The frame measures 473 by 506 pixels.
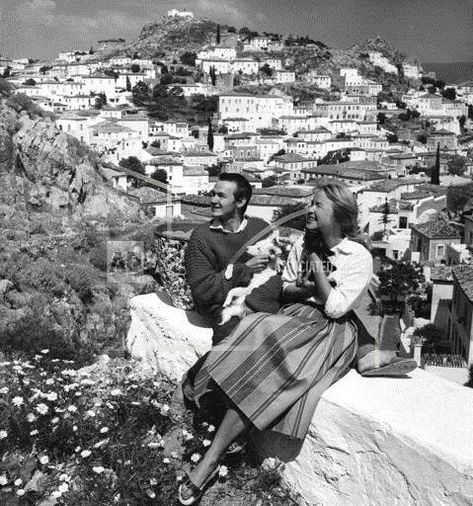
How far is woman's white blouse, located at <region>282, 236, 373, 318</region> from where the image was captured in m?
2.58

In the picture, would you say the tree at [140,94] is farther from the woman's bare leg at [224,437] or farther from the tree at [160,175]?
the woman's bare leg at [224,437]

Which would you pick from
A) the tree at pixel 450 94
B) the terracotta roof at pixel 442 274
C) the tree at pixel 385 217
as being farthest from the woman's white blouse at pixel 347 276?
the tree at pixel 450 94

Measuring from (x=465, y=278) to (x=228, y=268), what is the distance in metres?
13.1

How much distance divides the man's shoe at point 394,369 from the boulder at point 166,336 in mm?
883

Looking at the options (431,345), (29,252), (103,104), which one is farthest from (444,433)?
(103,104)

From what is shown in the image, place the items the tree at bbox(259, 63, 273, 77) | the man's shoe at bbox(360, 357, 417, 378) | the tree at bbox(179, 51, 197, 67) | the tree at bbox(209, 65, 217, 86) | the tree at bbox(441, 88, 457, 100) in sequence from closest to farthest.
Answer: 1. the man's shoe at bbox(360, 357, 417, 378)
2. the tree at bbox(209, 65, 217, 86)
3. the tree at bbox(259, 63, 273, 77)
4. the tree at bbox(179, 51, 197, 67)
5. the tree at bbox(441, 88, 457, 100)

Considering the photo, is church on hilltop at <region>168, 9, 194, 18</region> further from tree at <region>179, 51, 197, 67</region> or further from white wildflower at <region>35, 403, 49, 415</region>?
white wildflower at <region>35, 403, 49, 415</region>

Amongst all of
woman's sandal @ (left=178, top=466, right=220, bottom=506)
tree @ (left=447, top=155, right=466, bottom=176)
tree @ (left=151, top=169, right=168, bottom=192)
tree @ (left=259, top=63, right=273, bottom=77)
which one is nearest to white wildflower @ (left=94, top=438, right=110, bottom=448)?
woman's sandal @ (left=178, top=466, right=220, bottom=506)

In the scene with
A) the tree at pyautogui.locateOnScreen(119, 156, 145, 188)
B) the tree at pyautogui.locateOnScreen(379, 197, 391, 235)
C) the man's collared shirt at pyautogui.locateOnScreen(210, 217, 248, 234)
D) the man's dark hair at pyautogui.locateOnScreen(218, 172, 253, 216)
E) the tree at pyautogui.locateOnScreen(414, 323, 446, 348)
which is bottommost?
the tree at pyautogui.locateOnScreen(414, 323, 446, 348)

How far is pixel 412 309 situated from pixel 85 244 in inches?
468

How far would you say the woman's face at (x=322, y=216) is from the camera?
2.73 metres

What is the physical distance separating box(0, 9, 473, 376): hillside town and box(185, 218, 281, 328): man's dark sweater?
12.4 m

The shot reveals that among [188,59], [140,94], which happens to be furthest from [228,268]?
[188,59]

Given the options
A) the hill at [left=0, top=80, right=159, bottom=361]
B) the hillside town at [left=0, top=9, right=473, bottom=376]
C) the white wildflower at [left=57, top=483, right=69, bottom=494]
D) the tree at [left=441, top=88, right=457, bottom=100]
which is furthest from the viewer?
the tree at [left=441, top=88, right=457, bottom=100]
